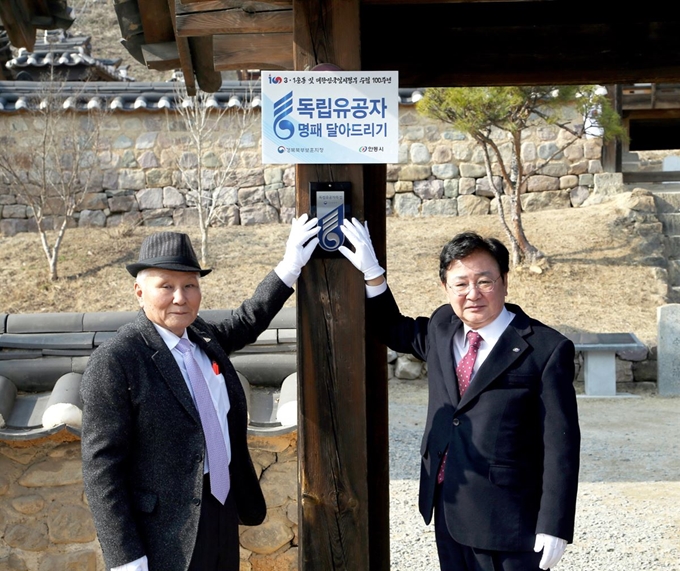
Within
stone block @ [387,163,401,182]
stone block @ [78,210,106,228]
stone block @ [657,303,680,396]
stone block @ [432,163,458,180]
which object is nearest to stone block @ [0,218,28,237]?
stone block @ [78,210,106,228]

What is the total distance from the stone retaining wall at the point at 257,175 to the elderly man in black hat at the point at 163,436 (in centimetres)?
1048

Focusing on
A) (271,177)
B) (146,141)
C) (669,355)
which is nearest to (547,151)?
(271,177)

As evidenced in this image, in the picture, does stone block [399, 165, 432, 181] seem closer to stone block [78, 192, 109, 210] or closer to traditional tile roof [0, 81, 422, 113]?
traditional tile roof [0, 81, 422, 113]

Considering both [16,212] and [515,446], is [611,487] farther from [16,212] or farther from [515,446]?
[16,212]

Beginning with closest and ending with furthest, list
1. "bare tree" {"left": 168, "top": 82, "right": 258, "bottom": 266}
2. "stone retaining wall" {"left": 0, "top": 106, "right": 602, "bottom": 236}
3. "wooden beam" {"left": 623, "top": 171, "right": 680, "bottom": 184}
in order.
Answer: "bare tree" {"left": 168, "top": 82, "right": 258, "bottom": 266}, "stone retaining wall" {"left": 0, "top": 106, "right": 602, "bottom": 236}, "wooden beam" {"left": 623, "top": 171, "right": 680, "bottom": 184}

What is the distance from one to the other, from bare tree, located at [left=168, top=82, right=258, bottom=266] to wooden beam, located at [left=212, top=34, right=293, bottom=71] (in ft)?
31.8

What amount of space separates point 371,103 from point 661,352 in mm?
7336

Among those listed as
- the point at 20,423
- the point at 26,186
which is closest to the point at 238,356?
the point at 20,423

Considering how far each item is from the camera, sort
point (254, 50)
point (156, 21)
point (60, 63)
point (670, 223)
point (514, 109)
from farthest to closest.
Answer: point (60, 63) → point (670, 223) → point (514, 109) → point (156, 21) → point (254, 50)

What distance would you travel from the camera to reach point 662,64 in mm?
3340

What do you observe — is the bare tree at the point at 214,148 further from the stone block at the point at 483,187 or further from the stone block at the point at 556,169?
the stone block at the point at 556,169

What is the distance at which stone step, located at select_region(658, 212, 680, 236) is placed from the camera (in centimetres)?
1209

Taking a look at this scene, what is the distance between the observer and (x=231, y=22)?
2.88m

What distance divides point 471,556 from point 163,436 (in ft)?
3.43
